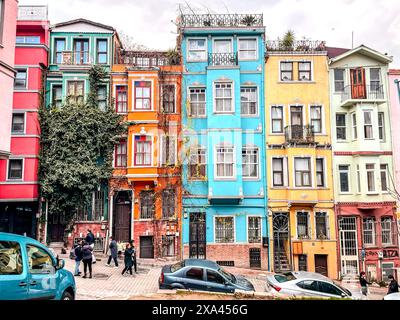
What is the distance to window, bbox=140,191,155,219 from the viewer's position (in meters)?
22.7

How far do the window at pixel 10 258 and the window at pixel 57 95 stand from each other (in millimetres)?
18024

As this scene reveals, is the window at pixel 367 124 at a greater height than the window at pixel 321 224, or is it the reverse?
the window at pixel 367 124

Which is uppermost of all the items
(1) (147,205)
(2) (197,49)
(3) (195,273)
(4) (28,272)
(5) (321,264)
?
(2) (197,49)

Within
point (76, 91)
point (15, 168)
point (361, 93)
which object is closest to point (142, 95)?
point (76, 91)

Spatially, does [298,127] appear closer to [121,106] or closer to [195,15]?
[195,15]

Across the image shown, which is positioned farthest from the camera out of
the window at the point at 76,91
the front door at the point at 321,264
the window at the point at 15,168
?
the window at the point at 76,91

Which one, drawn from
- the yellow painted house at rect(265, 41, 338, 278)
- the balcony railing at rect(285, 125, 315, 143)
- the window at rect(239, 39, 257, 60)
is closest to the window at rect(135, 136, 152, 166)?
the yellow painted house at rect(265, 41, 338, 278)

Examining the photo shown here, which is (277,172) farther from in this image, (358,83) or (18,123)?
(18,123)

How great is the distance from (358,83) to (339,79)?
1260mm

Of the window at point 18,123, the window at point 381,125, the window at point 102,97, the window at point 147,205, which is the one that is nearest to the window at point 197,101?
the window at point 102,97

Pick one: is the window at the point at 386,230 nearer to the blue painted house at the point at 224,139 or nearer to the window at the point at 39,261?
the blue painted house at the point at 224,139

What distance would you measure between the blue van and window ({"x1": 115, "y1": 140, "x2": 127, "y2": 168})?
15014mm

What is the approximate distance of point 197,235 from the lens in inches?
892

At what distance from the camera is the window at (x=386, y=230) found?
2331 cm
